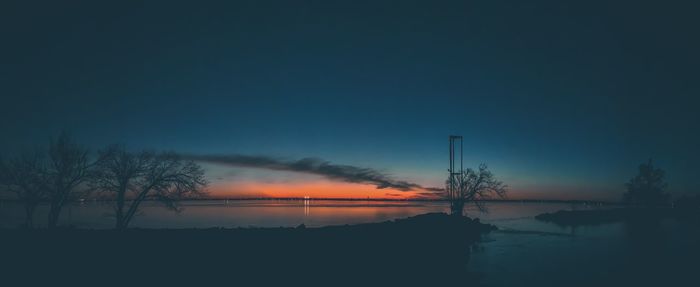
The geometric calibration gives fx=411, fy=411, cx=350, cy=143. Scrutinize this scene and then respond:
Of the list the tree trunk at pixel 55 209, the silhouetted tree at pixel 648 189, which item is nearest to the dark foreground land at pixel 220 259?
the tree trunk at pixel 55 209

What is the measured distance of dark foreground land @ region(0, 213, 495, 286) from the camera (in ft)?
66.7

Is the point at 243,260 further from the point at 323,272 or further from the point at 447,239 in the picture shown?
the point at 447,239

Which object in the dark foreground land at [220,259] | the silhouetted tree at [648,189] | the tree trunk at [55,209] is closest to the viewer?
the dark foreground land at [220,259]

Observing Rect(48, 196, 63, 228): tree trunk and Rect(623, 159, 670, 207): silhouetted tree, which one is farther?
Rect(623, 159, 670, 207): silhouetted tree

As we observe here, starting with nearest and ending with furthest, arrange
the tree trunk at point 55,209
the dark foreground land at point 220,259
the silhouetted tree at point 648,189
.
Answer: the dark foreground land at point 220,259 → the tree trunk at point 55,209 → the silhouetted tree at point 648,189

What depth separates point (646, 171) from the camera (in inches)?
4114

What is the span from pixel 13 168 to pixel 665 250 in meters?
60.2

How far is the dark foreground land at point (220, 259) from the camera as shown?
2033 centimetres

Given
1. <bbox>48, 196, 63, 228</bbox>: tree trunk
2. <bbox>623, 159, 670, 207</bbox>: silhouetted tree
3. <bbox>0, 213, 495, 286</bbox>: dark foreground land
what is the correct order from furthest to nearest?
<bbox>623, 159, 670, 207</bbox>: silhouetted tree → <bbox>48, 196, 63, 228</bbox>: tree trunk → <bbox>0, 213, 495, 286</bbox>: dark foreground land

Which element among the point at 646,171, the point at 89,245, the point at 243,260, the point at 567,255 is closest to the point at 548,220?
the point at 646,171

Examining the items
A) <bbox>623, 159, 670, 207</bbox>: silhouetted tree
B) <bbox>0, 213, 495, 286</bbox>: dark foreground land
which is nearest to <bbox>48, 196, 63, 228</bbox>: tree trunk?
<bbox>0, 213, 495, 286</bbox>: dark foreground land

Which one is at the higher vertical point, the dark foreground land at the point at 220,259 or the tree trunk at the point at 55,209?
the tree trunk at the point at 55,209

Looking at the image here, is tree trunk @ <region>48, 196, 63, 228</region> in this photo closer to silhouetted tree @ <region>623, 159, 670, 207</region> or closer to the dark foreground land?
the dark foreground land

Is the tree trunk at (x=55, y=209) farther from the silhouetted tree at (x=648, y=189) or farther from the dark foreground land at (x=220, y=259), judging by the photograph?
the silhouetted tree at (x=648, y=189)
